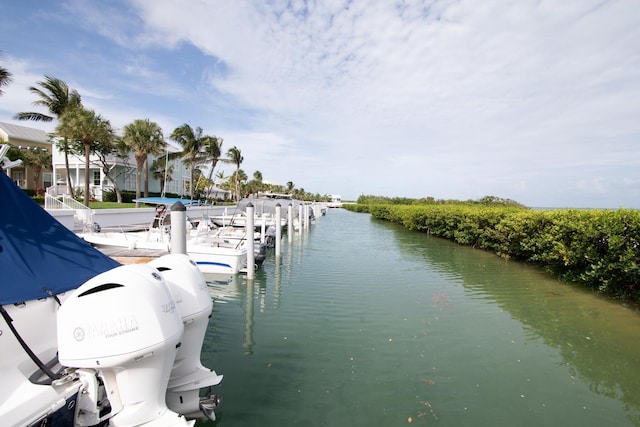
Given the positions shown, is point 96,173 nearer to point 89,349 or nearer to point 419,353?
point 419,353

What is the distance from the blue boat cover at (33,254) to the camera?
3008mm

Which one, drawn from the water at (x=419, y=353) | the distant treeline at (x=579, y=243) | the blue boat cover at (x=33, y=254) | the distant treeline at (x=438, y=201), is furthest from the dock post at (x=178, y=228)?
the distant treeline at (x=438, y=201)

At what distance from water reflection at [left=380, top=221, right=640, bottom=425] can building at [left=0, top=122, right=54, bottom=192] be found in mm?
37196

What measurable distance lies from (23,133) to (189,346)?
45378mm

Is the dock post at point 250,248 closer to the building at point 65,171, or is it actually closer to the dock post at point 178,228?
the dock post at point 178,228

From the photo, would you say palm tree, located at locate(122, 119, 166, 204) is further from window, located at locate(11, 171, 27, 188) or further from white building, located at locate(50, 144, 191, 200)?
window, located at locate(11, 171, 27, 188)

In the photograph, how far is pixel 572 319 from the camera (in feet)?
24.0

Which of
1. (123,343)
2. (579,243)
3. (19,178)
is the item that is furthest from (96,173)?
(579,243)

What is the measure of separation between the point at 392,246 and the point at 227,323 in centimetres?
1344

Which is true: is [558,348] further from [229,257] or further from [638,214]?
[229,257]

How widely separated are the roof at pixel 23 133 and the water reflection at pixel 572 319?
4149 centimetres

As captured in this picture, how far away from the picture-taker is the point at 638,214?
26.2ft

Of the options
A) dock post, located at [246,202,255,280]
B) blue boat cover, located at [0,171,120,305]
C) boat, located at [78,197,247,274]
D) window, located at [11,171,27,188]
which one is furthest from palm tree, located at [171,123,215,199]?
blue boat cover, located at [0,171,120,305]

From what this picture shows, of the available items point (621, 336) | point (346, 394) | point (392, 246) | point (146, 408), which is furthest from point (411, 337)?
point (392, 246)
